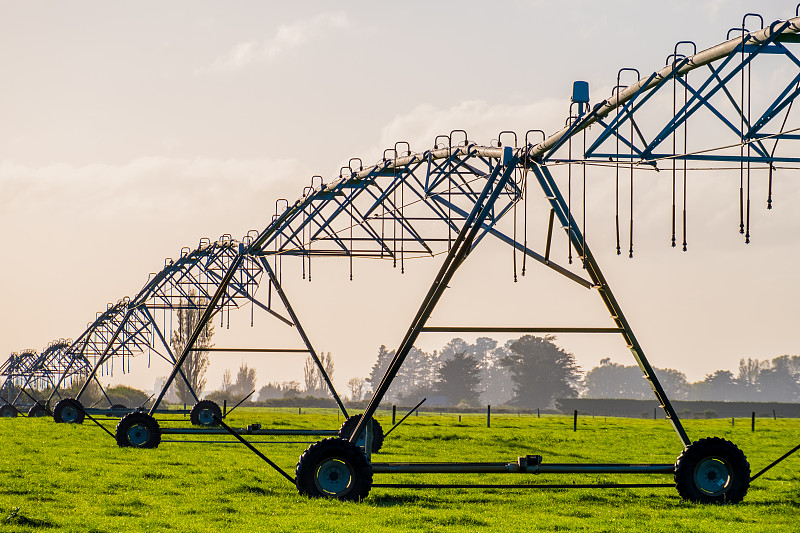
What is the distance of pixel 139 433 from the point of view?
25.2 m

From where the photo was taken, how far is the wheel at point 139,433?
25.0m

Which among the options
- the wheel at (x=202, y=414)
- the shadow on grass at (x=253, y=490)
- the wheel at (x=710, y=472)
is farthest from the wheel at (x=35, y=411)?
the wheel at (x=710, y=472)

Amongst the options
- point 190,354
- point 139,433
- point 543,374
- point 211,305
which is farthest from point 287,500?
point 543,374

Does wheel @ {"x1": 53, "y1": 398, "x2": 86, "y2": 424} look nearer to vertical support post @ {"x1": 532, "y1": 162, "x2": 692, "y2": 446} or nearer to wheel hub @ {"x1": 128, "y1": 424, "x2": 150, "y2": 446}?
wheel hub @ {"x1": 128, "y1": 424, "x2": 150, "y2": 446}

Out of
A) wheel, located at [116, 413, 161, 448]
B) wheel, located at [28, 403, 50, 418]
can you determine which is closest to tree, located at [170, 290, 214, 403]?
wheel, located at [28, 403, 50, 418]

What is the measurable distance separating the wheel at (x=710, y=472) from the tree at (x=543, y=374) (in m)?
108

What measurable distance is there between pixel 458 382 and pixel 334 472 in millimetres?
117275

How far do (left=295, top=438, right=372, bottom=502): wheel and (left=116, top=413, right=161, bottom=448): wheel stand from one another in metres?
11.1

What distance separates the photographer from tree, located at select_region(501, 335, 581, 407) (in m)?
124

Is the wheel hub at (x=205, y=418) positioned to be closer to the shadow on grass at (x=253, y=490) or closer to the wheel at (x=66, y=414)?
the wheel at (x=66, y=414)

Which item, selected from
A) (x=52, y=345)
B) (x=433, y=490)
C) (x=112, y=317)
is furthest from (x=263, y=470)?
(x=52, y=345)

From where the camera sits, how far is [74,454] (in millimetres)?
23391

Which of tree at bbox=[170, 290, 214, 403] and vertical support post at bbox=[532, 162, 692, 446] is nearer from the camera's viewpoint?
vertical support post at bbox=[532, 162, 692, 446]

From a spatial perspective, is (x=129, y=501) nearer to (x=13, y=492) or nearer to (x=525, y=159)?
(x=13, y=492)
